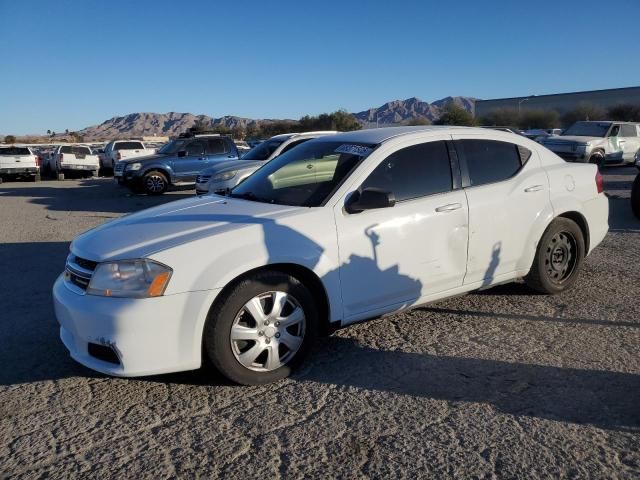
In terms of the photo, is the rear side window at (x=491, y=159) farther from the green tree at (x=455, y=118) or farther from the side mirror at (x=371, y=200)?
the green tree at (x=455, y=118)

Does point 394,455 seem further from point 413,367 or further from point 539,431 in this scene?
point 413,367

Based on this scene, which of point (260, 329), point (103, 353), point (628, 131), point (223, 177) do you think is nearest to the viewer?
point (103, 353)

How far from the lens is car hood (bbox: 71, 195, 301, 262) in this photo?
347 cm

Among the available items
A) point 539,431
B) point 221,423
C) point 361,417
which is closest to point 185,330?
point 221,423

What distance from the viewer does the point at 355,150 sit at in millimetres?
4402

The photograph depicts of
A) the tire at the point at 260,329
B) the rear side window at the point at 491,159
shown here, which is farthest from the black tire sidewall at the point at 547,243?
the tire at the point at 260,329

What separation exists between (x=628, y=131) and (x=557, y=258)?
721 inches

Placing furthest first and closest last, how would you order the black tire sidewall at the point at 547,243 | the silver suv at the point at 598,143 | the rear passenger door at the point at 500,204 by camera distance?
1. the silver suv at the point at 598,143
2. the black tire sidewall at the point at 547,243
3. the rear passenger door at the point at 500,204

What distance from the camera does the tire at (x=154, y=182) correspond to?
1622cm

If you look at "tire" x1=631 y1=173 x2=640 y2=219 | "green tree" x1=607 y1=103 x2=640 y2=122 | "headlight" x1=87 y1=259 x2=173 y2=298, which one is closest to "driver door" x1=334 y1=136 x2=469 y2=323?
"headlight" x1=87 y1=259 x2=173 y2=298

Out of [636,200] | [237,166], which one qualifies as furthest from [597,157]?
[237,166]

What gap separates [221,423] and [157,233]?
4.27ft

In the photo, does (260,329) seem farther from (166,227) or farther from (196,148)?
(196,148)

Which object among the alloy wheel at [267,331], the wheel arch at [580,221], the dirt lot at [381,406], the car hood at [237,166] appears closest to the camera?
the dirt lot at [381,406]
